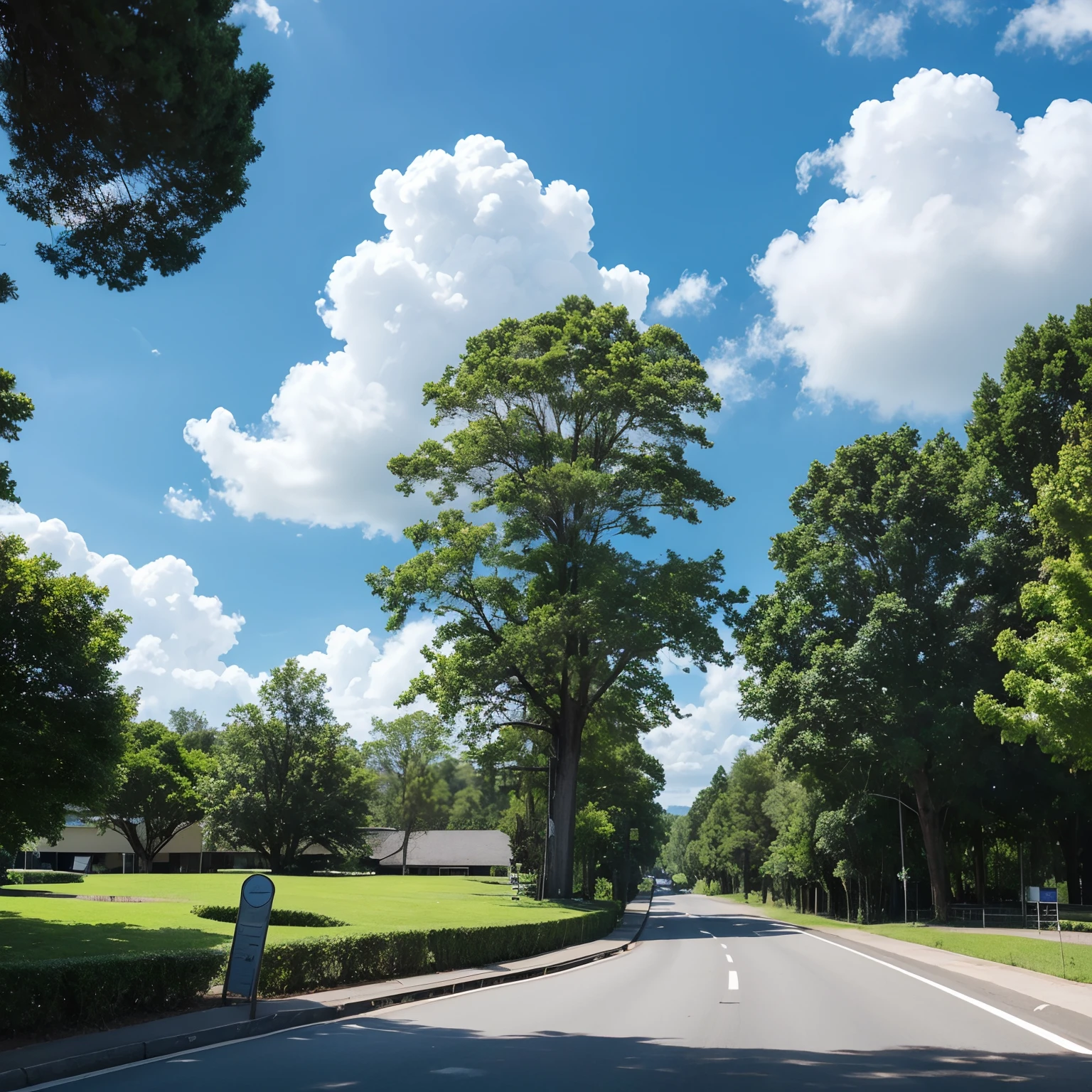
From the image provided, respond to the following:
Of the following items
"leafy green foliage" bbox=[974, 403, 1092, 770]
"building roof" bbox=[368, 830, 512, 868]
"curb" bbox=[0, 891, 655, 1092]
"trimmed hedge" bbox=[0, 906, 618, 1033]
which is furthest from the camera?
"building roof" bbox=[368, 830, 512, 868]

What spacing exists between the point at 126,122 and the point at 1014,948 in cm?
2481

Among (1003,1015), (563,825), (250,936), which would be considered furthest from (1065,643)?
(563,825)

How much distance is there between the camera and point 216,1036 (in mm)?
10336

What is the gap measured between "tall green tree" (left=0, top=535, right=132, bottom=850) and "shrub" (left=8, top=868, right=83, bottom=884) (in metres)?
27.8

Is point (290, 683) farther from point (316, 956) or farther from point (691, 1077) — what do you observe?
point (691, 1077)

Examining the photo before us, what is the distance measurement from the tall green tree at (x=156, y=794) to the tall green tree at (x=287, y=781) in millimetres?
3947

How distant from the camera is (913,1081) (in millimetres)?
7613

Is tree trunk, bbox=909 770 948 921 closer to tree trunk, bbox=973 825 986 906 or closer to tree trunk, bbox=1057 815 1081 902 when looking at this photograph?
tree trunk, bbox=1057 815 1081 902

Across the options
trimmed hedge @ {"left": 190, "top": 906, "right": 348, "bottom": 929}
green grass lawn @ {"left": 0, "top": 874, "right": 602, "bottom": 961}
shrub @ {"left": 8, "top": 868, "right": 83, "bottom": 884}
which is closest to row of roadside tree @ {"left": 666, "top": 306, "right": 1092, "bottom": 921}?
green grass lawn @ {"left": 0, "top": 874, "right": 602, "bottom": 961}

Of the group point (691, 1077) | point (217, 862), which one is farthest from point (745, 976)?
point (217, 862)

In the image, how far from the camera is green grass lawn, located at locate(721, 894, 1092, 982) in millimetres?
17453

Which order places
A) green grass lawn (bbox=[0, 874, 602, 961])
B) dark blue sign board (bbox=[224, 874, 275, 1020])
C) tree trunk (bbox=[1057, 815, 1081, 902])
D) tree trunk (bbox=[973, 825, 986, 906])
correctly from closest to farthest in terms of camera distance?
dark blue sign board (bbox=[224, 874, 275, 1020])
green grass lawn (bbox=[0, 874, 602, 961])
tree trunk (bbox=[1057, 815, 1081, 902])
tree trunk (bbox=[973, 825, 986, 906])

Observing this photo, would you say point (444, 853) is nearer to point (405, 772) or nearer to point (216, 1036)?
point (405, 772)

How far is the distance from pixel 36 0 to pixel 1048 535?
34245 millimetres
